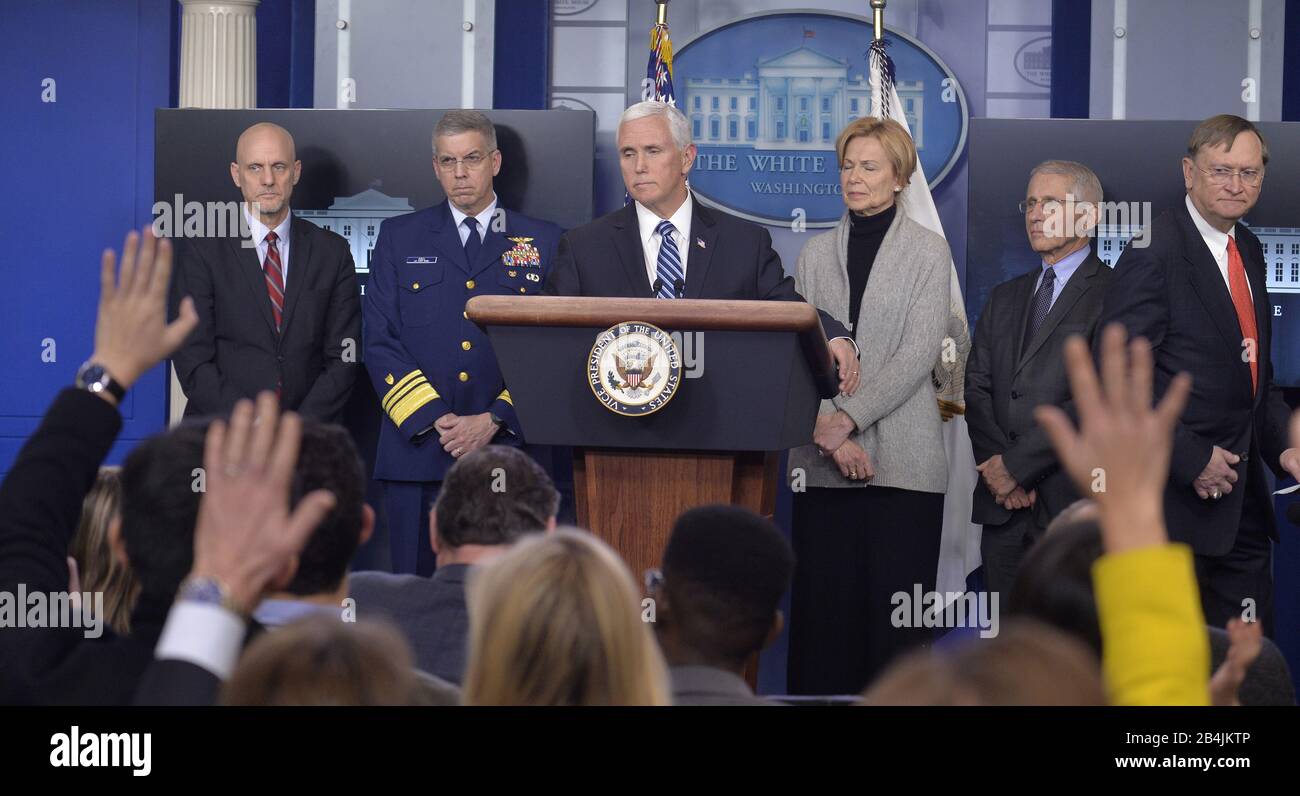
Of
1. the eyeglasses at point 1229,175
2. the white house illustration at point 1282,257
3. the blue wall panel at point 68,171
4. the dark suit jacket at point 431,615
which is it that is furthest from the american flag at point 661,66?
the dark suit jacket at point 431,615

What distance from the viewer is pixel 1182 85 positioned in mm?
5375

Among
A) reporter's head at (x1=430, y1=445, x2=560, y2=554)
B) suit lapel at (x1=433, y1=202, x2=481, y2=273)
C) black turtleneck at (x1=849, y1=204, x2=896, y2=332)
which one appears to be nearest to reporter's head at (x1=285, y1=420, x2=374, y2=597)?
reporter's head at (x1=430, y1=445, x2=560, y2=554)

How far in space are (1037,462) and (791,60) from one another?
211 centimetres

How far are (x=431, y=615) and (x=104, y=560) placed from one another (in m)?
0.53

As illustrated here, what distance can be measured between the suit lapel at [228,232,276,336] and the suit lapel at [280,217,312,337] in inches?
1.8

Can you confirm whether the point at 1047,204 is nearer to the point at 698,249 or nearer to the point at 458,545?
the point at 698,249

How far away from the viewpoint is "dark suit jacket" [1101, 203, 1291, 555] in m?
3.86

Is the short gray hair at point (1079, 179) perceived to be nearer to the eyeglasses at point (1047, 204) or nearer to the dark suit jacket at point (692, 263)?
the eyeglasses at point (1047, 204)

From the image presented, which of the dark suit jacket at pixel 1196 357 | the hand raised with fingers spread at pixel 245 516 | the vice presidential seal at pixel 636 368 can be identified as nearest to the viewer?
the hand raised with fingers spread at pixel 245 516

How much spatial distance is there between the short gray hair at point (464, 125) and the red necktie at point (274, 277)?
578mm

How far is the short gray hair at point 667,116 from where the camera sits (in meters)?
3.68

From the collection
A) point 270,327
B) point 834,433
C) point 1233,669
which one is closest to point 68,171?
point 270,327
